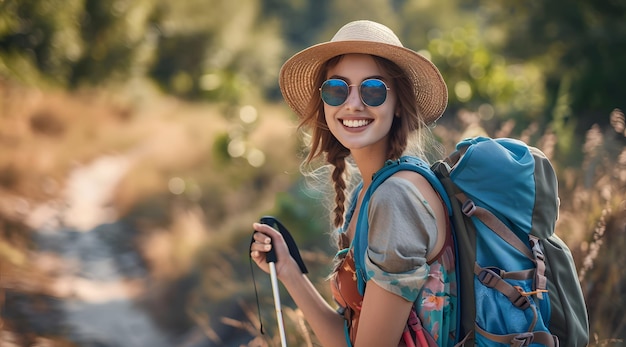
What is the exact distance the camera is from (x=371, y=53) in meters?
2.06

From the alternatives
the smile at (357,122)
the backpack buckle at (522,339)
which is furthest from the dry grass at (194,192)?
the smile at (357,122)

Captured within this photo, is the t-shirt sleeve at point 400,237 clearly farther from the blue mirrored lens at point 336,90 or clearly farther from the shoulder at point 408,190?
the blue mirrored lens at point 336,90

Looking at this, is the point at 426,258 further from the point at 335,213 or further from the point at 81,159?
the point at 81,159

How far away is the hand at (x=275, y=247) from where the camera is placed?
2.35 m

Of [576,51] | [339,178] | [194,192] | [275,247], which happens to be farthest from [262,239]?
[194,192]

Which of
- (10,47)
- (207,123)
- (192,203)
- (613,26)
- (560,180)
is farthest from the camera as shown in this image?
(207,123)

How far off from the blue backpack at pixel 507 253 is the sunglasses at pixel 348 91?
245mm

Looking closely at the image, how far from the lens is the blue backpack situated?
1807 millimetres

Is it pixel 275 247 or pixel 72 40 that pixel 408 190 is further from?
pixel 72 40

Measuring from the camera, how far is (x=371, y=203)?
72.9 inches

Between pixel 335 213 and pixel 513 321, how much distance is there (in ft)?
2.66

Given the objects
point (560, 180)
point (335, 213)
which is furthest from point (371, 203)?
point (560, 180)

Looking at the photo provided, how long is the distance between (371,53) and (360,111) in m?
0.17

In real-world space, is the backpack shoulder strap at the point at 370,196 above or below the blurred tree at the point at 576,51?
below
